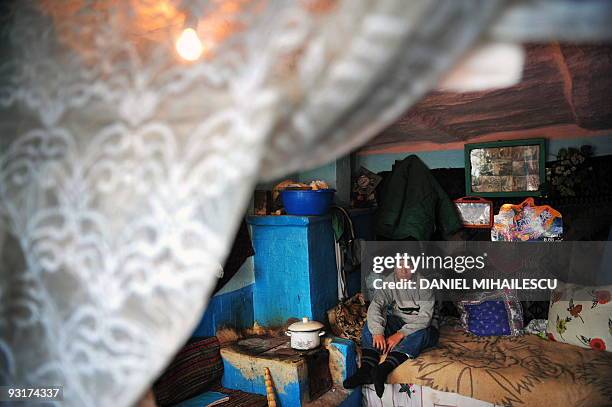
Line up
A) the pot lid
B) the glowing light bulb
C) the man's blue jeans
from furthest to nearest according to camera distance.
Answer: the man's blue jeans < the pot lid < the glowing light bulb

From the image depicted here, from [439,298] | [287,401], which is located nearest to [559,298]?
[439,298]

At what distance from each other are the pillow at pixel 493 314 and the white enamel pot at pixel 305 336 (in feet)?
4.93

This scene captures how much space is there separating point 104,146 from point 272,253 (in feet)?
9.14

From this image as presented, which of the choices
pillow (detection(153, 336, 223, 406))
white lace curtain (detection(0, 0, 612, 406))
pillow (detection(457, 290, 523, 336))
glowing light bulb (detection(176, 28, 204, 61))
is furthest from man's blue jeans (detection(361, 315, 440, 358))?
glowing light bulb (detection(176, 28, 204, 61))

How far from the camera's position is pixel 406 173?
14.5 ft

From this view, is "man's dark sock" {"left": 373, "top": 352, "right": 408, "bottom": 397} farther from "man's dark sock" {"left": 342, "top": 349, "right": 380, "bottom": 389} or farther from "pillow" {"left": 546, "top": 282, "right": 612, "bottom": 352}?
"pillow" {"left": 546, "top": 282, "right": 612, "bottom": 352}

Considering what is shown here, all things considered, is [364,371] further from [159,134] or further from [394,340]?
[159,134]

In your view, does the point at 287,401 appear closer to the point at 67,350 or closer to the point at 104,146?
the point at 67,350

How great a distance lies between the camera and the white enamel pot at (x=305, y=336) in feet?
10.7

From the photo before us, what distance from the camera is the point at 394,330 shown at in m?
3.83

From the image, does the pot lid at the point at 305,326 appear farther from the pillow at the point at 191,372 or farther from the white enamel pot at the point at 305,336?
the pillow at the point at 191,372

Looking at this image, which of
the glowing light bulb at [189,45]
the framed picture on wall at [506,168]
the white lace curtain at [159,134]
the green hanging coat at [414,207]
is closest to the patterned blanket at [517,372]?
the green hanging coat at [414,207]

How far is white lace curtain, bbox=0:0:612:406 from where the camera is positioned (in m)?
0.84

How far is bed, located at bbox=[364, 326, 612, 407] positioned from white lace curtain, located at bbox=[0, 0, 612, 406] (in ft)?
9.20
